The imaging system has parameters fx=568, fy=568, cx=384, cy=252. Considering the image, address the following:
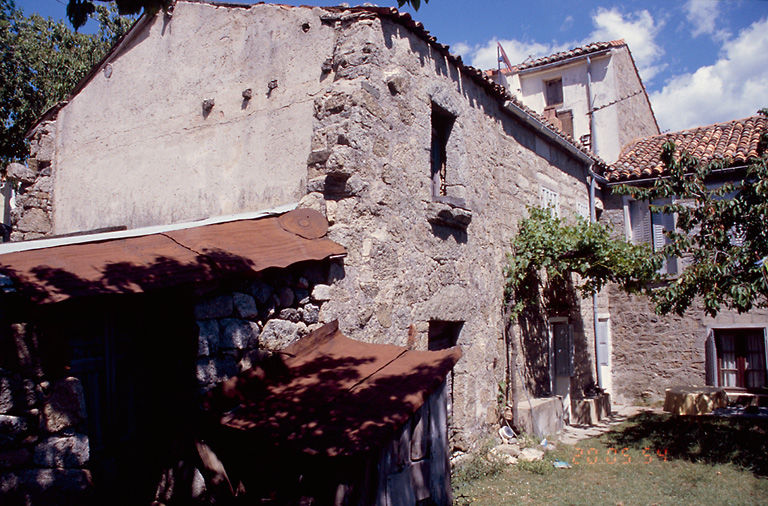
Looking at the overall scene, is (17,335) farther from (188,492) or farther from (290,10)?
(290,10)

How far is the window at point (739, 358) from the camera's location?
11703 millimetres

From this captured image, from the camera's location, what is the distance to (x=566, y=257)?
905 cm

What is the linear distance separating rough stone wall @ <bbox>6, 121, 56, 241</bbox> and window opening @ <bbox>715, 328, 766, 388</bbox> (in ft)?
41.8

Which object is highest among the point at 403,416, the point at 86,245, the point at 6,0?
the point at 6,0

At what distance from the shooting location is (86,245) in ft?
12.7

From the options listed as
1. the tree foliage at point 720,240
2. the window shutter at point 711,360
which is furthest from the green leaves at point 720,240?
the window shutter at point 711,360

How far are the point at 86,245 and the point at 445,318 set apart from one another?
4.04 meters

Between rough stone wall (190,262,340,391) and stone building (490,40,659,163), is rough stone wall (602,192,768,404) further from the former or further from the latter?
rough stone wall (190,262,340,391)

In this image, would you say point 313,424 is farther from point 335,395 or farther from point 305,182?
point 305,182

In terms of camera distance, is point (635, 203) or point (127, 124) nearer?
point (127, 124)

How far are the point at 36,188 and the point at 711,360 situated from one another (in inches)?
501

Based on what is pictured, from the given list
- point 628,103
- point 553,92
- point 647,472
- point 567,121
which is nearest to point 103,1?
point 647,472

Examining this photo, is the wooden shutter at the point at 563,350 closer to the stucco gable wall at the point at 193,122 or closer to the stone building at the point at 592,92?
the stucco gable wall at the point at 193,122

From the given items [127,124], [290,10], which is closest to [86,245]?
[290,10]
